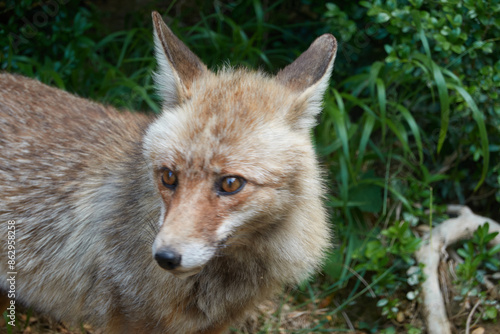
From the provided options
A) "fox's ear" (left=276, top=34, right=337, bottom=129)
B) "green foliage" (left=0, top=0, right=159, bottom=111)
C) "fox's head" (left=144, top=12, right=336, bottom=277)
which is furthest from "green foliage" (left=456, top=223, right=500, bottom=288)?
"green foliage" (left=0, top=0, right=159, bottom=111)

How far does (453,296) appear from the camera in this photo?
4277mm

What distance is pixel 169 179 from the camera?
246 centimetres

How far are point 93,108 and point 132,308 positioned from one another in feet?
4.85

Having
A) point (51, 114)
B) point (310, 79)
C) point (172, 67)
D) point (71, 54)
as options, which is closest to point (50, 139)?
point (51, 114)

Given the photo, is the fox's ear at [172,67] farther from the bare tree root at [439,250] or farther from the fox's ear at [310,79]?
the bare tree root at [439,250]

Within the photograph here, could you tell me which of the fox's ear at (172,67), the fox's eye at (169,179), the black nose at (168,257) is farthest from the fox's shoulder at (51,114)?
the black nose at (168,257)

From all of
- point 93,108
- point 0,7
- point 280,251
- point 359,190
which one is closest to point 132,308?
point 280,251

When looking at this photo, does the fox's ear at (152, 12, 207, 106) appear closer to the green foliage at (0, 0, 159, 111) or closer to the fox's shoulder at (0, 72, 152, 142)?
the fox's shoulder at (0, 72, 152, 142)

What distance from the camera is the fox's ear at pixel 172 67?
2.76 m

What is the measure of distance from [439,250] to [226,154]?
9.00ft

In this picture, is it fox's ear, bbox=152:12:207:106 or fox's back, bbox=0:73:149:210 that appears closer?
fox's ear, bbox=152:12:207:106

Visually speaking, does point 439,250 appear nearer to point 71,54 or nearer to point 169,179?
point 169,179

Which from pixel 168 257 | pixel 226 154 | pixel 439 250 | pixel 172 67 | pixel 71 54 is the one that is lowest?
pixel 439 250

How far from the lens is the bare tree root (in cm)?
406
